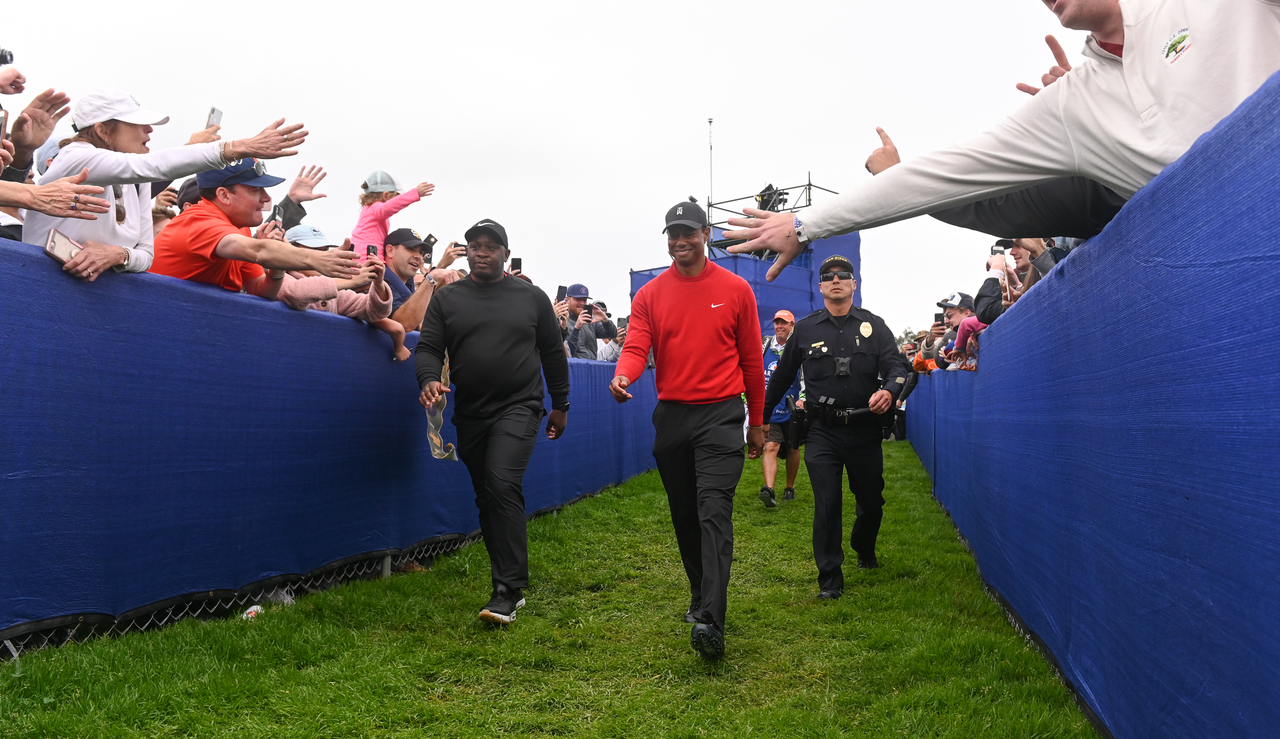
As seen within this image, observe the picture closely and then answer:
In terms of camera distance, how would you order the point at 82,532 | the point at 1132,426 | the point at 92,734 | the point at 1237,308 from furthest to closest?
the point at 82,532 < the point at 92,734 < the point at 1132,426 < the point at 1237,308

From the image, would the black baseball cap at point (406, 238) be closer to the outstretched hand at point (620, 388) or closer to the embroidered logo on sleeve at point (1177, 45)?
the outstretched hand at point (620, 388)

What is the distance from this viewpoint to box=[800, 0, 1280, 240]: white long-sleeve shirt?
228 centimetres

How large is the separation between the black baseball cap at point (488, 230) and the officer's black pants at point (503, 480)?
39.9 inches

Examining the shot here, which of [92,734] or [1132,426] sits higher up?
[1132,426]

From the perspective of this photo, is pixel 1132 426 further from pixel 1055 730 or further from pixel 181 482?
pixel 181 482

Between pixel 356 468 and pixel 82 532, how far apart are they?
2.05 metres

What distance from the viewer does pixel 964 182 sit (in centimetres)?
278

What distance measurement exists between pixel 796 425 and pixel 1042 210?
5026 millimetres

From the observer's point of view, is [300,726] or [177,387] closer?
[300,726]

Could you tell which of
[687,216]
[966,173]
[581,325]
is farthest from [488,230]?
[581,325]

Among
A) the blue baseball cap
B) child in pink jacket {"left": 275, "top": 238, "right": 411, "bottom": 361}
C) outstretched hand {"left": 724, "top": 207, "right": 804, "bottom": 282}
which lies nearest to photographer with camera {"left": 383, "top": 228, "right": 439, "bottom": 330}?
child in pink jacket {"left": 275, "top": 238, "right": 411, "bottom": 361}

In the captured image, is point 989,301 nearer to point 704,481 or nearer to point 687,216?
A: point 687,216

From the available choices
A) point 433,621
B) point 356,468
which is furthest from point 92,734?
point 356,468

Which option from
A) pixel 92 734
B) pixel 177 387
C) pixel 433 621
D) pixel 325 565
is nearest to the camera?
pixel 92 734
